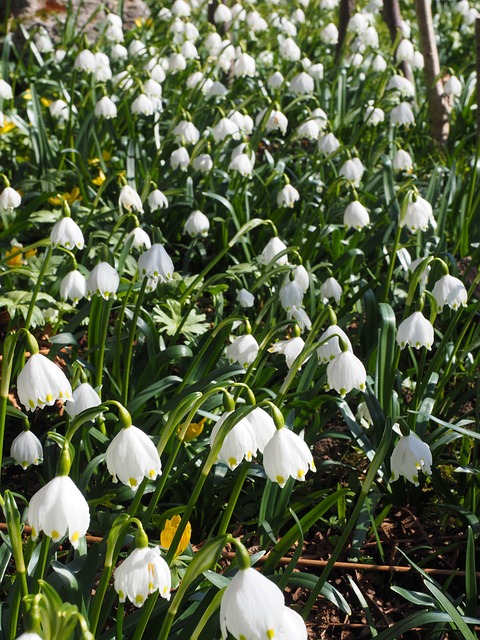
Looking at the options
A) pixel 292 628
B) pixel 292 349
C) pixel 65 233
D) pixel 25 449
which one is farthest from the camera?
pixel 65 233

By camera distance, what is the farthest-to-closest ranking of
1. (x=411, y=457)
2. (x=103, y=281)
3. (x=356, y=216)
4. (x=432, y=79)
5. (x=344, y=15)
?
(x=344, y=15) < (x=432, y=79) < (x=356, y=216) < (x=103, y=281) < (x=411, y=457)

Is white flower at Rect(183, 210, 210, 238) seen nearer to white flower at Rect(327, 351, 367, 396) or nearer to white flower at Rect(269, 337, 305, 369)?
white flower at Rect(269, 337, 305, 369)

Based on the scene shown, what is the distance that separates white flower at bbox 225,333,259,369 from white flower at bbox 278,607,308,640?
3.50ft

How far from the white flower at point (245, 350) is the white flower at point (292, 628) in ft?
3.50

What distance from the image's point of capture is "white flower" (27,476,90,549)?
4.87 feet

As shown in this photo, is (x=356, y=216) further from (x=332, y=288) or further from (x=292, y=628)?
(x=292, y=628)

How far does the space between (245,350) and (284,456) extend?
33.5 inches

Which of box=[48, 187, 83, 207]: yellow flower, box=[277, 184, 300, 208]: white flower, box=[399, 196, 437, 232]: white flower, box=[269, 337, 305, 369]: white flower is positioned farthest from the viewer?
box=[48, 187, 83, 207]: yellow flower

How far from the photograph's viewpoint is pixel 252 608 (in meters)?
1.31

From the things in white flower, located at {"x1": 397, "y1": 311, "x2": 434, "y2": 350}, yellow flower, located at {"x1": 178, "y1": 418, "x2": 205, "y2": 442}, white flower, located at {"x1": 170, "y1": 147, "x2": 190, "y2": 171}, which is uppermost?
white flower, located at {"x1": 170, "y1": 147, "x2": 190, "y2": 171}

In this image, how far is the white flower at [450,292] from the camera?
8.54ft

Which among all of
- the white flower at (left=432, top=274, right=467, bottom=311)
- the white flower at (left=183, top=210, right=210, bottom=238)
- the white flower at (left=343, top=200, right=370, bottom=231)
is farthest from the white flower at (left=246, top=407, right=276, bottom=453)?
the white flower at (left=183, top=210, right=210, bottom=238)

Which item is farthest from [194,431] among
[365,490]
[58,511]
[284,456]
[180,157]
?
[180,157]

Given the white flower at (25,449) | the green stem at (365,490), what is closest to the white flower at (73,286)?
the white flower at (25,449)
